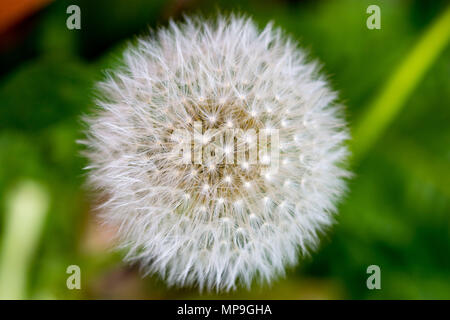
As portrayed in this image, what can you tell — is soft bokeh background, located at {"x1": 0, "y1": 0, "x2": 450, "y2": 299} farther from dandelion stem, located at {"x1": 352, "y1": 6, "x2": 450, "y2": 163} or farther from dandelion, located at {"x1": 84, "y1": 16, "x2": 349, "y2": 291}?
dandelion, located at {"x1": 84, "y1": 16, "x2": 349, "y2": 291}

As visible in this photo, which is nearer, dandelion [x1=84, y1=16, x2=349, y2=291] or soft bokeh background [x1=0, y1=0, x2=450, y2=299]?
dandelion [x1=84, y1=16, x2=349, y2=291]

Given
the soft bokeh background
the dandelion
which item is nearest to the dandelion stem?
the soft bokeh background

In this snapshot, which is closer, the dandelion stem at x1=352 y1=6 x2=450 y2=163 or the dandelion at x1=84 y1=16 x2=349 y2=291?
the dandelion at x1=84 y1=16 x2=349 y2=291

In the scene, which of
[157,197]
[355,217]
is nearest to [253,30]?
[157,197]

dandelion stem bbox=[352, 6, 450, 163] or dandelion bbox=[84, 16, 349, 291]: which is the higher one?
dandelion stem bbox=[352, 6, 450, 163]

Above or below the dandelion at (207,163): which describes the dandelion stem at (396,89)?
above

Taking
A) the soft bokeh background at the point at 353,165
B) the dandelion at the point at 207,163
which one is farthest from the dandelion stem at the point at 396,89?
the dandelion at the point at 207,163

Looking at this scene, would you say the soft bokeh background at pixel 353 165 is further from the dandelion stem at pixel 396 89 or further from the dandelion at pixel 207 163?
the dandelion at pixel 207 163

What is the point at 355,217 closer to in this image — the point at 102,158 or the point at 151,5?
the point at 102,158
